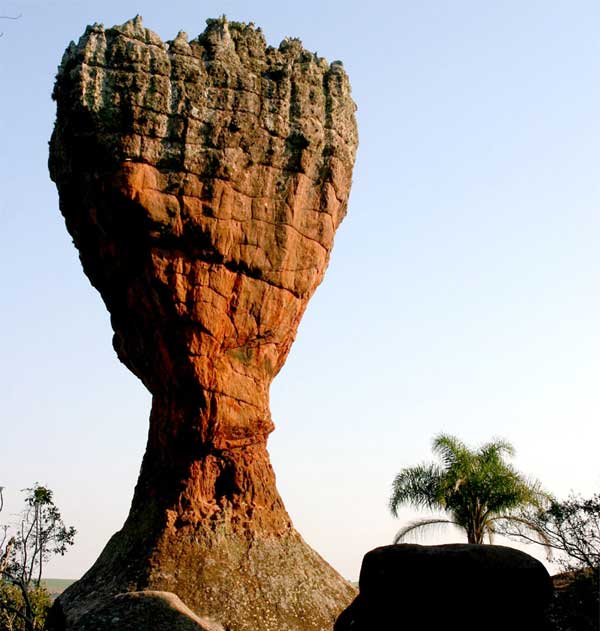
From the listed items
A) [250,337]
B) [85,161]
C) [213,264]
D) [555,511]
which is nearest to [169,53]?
[85,161]

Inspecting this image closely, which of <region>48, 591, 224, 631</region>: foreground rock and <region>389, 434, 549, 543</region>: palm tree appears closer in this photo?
<region>48, 591, 224, 631</region>: foreground rock

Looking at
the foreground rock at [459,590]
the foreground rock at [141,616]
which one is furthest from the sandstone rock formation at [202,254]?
the foreground rock at [459,590]

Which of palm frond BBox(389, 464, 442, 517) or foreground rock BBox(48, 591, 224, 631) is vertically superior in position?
palm frond BBox(389, 464, 442, 517)

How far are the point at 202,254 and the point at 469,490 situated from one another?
42.5 feet

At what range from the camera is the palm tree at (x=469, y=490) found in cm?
2811

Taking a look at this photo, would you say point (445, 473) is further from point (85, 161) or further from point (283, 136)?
point (85, 161)

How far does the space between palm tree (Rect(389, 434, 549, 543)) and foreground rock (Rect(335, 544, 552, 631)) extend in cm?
1393

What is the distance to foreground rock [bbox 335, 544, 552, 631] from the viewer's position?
1296 cm

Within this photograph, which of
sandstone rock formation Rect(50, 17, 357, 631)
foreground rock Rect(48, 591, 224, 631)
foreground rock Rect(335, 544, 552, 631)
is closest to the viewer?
foreground rock Rect(335, 544, 552, 631)

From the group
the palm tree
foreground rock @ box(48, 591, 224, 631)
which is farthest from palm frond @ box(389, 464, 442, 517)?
foreground rock @ box(48, 591, 224, 631)

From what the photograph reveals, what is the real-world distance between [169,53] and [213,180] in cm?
355

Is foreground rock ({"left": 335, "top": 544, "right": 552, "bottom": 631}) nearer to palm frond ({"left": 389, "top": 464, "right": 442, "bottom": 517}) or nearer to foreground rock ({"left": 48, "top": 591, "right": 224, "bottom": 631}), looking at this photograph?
foreground rock ({"left": 48, "top": 591, "right": 224, "bottom": 631})

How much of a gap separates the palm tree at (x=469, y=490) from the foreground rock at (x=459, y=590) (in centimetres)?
1393

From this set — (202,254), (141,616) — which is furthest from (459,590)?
(202,254)
